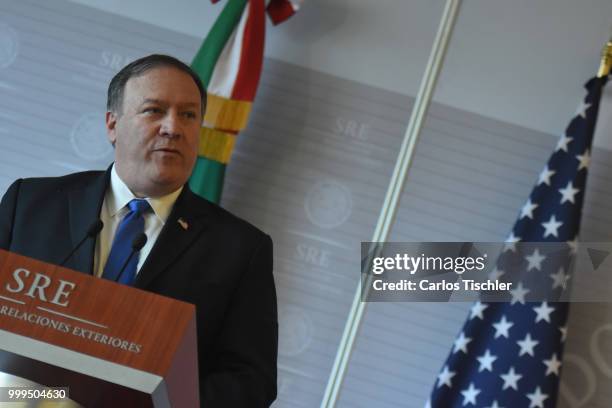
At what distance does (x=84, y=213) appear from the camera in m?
1.88

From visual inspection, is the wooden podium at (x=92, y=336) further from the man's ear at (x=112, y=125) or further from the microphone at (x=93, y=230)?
the man's ear at (x=112, y=125)

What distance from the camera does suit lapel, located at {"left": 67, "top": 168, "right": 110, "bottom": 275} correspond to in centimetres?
178

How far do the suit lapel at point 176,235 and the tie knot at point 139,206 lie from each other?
0.06 m

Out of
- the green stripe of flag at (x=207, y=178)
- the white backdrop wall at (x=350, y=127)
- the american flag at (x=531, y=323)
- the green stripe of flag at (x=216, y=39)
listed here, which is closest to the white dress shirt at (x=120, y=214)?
the green stripe of flag at (x=207, y=178)

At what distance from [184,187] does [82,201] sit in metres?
0.26

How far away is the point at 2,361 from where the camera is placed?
118cm

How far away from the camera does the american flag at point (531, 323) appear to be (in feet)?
10.6

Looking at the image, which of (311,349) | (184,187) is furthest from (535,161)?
(184,187)

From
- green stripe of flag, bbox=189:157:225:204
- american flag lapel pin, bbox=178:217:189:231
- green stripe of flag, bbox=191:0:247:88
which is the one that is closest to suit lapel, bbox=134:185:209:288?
american flag lapel pin, bbox=178:217:189:231

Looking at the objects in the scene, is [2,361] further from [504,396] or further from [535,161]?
[535,161]

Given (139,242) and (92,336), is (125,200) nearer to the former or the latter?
(139,242)

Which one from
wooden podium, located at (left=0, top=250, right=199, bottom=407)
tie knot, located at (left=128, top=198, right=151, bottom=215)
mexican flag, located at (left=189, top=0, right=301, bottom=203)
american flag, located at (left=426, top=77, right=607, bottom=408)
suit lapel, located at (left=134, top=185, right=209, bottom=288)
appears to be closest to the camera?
wooden podium, located at (left=0, top=250, right=199, bottom=407)

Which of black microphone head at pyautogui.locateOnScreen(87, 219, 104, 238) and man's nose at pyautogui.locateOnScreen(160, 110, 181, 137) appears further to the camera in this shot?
man's nose at pyautogui.locateOnScreen(160, 110, 181, 137)

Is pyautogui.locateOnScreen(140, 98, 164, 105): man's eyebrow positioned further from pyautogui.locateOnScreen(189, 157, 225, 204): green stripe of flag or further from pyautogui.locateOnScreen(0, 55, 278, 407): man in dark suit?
pyautogui.locateOnScreen(189, 157, 225, 204): green stripe of flag
